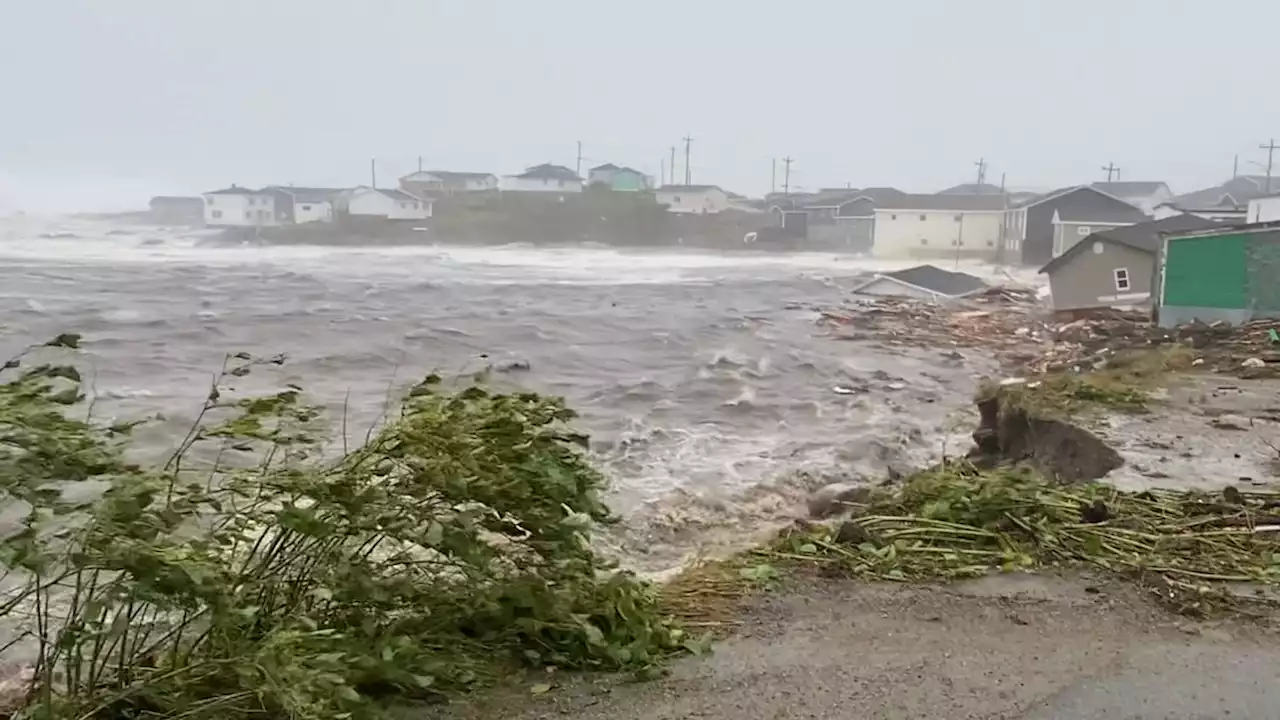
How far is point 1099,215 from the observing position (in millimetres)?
30578

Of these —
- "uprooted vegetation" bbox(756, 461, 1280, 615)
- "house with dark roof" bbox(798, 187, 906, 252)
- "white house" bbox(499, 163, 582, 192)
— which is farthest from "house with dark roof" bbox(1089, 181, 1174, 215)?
"uprooted vegetation" bbox(756, 461, 1280, 615)

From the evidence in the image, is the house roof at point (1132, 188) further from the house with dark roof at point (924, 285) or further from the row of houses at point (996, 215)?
the house with dark roof at point (924, 285)

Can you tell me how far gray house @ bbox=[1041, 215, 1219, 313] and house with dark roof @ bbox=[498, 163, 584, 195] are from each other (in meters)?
36.0

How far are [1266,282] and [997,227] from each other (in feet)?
79.2

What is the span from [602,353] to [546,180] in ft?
119

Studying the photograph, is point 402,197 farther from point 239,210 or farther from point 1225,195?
point 1225,195

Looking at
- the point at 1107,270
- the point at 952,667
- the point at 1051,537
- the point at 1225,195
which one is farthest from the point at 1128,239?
the point at 1225,195

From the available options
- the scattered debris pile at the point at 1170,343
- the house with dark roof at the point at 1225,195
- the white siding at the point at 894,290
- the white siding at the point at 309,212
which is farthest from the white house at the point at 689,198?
the scattered debris pile at the point at 1170,343

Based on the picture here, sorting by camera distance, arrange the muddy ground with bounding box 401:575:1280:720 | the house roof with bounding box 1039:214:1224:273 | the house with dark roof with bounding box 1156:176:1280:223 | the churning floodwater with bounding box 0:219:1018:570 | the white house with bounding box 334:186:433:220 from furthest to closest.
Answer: the white house with bounding box 334:186:433:220
the house with dark roof with bounding box 1156:176:1280:223
the house roof with bounding box 1039:214:1224:273
the churning floodwater with bounding box 0:219:1018:570
the muddy ground with bounding box 401:575:1280:720

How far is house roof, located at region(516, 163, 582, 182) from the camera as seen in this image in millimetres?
53094

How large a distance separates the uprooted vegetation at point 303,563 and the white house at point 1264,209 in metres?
22.7

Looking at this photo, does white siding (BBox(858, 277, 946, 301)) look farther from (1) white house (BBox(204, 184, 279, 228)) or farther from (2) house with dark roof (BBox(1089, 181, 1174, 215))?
(1) white house (BBox(204, 184, 279, 228))

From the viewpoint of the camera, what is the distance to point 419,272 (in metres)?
35.3

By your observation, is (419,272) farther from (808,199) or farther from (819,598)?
(819,598)
